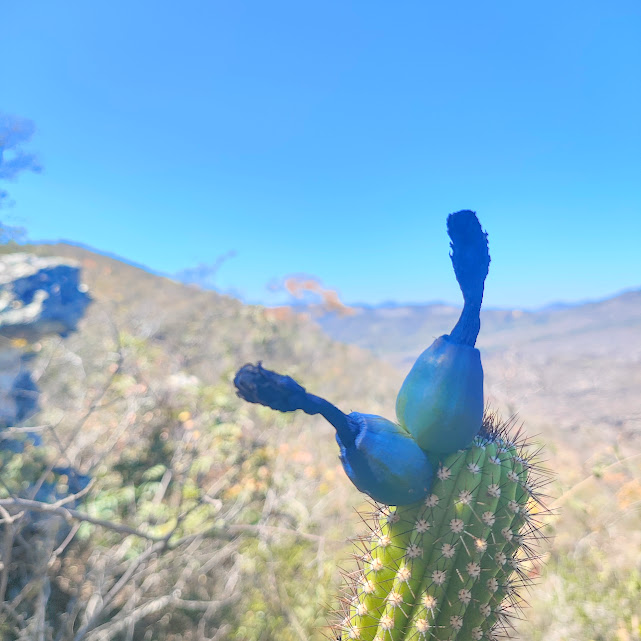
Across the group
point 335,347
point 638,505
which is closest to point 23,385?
point 638,505

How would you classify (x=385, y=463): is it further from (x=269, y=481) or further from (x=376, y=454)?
(x=269, y=481)

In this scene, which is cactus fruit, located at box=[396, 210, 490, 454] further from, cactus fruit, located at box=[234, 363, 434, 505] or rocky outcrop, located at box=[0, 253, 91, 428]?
rocky outcrop, located at box=[0, 253, 91, 428]

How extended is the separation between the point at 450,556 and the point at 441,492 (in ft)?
0.54

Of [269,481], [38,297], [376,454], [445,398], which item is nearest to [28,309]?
[38,297]

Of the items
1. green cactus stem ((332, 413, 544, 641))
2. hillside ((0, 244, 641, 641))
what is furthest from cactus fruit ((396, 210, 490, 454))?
hillside ((0, 244, 641, 641))

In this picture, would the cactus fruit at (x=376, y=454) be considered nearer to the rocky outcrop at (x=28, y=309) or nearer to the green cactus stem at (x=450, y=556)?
the green cactus stem at (x=450, y=556)

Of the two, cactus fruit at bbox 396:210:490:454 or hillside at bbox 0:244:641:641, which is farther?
hillside at bbox 0:244:641:641

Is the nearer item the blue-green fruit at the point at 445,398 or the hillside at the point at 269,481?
the blue-green fruit at the point at 445,398

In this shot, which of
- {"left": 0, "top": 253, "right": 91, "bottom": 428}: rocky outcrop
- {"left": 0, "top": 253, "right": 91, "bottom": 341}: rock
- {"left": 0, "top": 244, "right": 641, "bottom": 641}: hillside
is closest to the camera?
{"left": 0, "top": 244, "right": 641, "bottom": 641}: hillside

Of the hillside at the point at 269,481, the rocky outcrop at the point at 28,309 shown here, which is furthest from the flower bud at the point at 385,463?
the rocky outcrop at the point at 28,309

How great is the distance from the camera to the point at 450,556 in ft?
3.45

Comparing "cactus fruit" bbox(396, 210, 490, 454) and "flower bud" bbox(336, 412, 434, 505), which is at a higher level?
"cactus fruit" bbox(396, 210, 490, 454)

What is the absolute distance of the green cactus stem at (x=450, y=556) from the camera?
1.06m

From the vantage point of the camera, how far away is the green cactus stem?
1056 mm
